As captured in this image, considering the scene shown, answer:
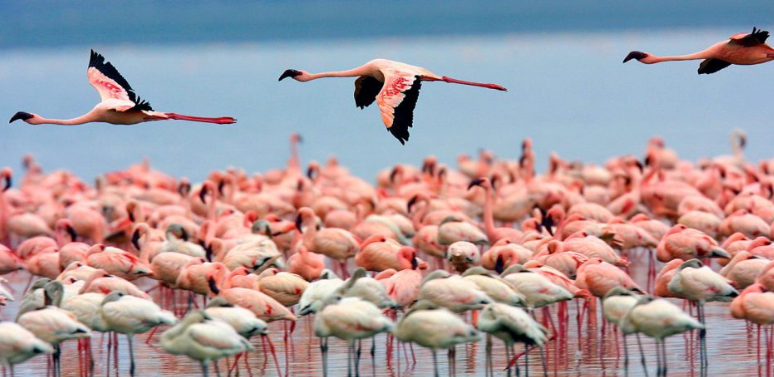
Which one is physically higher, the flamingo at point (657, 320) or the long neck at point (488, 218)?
the long neck at point (488, 218)

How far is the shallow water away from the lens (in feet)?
29.3

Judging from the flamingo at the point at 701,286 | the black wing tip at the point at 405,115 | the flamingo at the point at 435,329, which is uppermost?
the black wing tip at the point at 405,115

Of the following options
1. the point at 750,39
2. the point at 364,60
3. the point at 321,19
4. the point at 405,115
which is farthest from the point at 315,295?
the point at 321,19

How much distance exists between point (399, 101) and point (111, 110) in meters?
2.72

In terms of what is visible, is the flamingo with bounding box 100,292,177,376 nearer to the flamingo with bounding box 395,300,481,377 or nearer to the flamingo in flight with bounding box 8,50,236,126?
the flamingo with bounding box 395,300,481,377

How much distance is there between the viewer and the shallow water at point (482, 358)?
8.94 meters

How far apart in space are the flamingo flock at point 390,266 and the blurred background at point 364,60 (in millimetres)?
26473

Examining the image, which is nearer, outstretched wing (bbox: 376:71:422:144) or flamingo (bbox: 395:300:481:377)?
flamingo (bbox: 395:300:481:377)

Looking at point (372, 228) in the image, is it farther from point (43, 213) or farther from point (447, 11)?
A: point (447, 11)

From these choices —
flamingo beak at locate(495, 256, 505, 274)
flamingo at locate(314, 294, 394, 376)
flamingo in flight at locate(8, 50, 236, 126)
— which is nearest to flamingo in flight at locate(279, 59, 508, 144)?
flamingo in flight at locate(8, 50, 236, 126)

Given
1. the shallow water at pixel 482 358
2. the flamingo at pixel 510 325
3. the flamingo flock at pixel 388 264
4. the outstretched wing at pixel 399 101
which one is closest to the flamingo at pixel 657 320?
the flamingo flock at pixel 388 264

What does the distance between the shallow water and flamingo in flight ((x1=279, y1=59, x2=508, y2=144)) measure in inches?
61.7

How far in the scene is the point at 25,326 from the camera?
8.05m

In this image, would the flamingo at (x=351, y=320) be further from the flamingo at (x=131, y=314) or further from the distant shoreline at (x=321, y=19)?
the distant shoreline at (x=321, y=19)
